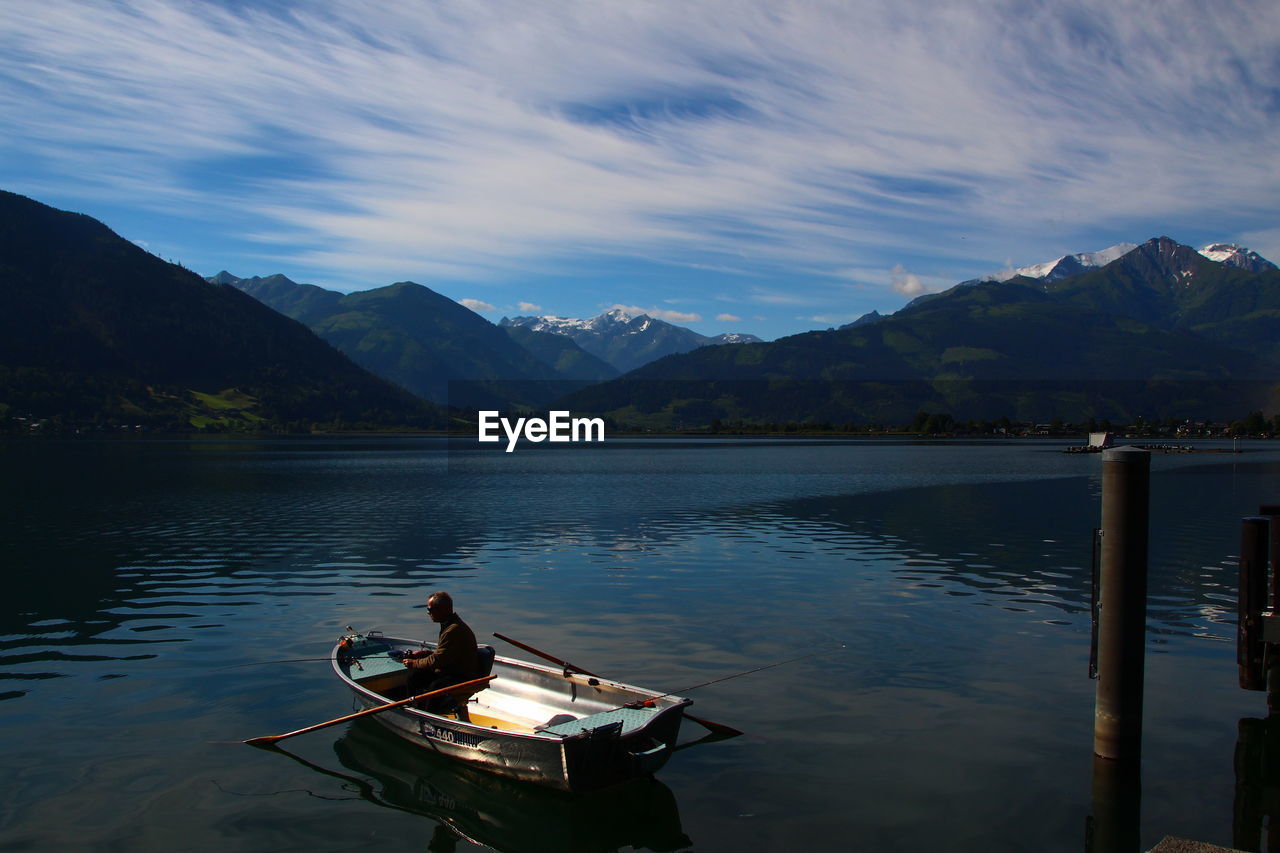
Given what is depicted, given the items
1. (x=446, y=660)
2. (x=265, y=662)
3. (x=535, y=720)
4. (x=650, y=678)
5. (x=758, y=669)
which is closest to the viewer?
(x=535, y=720)

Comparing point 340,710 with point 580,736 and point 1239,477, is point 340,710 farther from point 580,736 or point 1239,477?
point 1239,477

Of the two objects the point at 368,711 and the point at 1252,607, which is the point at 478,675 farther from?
the point at 1252,607

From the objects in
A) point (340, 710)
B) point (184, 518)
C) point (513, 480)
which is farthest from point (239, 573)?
point (513, 480)

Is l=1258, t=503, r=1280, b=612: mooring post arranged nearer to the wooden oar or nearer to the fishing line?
the fishing line

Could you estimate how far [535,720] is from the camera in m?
19.0

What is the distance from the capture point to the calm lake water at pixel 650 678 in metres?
A: 15.5

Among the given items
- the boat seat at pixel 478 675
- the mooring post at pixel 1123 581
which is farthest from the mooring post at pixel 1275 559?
the boat seat at pixel 478 675

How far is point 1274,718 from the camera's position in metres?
20.4

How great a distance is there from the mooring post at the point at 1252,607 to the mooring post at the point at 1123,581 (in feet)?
19.1

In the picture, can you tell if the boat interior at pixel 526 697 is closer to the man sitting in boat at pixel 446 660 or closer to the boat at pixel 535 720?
the boat at pixel 535 720

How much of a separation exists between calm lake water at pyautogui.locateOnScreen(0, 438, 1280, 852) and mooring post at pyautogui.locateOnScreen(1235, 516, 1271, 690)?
0.91 m

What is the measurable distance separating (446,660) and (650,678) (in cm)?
587

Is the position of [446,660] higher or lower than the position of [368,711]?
higher

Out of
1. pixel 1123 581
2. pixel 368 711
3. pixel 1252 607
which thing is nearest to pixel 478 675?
pixel 368 711
